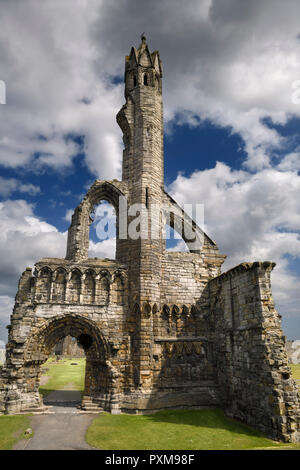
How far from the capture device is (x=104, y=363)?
14273mm

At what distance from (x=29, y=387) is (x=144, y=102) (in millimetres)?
16448

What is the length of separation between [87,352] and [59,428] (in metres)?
4.22

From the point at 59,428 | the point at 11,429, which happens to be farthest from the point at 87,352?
the point at 11,429

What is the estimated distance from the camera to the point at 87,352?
592 inches

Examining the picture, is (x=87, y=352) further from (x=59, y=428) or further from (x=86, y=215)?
(x=86, y=215)

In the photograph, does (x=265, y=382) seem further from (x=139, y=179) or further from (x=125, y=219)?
(x=139, y=179)

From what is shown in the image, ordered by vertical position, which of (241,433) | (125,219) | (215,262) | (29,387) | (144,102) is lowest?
(241,433)

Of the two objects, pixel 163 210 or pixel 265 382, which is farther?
pixel 163 210

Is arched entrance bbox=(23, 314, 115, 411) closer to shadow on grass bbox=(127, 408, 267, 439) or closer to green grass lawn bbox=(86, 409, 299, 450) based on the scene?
green grass lawn bbox=(86, 409, 299, 450)

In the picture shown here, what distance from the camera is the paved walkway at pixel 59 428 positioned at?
928 centimetres

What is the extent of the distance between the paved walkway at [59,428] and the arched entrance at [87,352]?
1021mm

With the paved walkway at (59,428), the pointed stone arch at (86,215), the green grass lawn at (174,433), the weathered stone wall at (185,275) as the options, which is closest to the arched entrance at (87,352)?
the paved walkway at (59,428)

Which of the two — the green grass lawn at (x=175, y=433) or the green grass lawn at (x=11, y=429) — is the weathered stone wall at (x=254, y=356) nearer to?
the green grass lawn at (x=175, y=433)

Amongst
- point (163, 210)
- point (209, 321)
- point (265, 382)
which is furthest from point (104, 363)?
point (163, 210)
